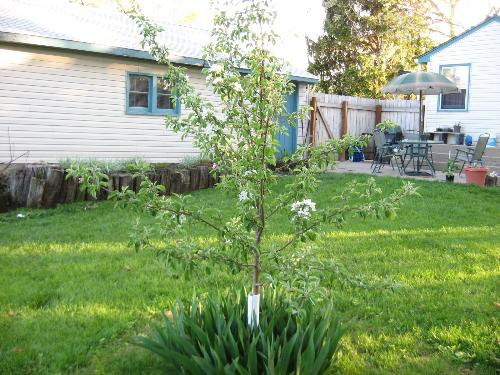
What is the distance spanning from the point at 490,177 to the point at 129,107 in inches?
307

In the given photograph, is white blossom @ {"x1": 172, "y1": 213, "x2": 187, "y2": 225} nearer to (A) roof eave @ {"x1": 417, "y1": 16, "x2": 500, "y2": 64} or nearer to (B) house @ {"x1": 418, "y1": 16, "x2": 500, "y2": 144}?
(B) house @ {"x1": 418, "y1": 16, "x2": 500, "y2": 144}

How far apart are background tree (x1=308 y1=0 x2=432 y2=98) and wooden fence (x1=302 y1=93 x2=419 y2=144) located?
4216mm

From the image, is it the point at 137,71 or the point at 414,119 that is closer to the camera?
the point at 137,71

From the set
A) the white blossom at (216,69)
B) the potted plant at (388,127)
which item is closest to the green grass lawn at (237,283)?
the potted plant at (388,127)

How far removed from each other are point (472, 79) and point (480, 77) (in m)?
0.22

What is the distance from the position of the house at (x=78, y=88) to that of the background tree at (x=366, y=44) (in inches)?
451

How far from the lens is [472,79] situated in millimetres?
13992

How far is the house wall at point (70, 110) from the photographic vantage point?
952cm

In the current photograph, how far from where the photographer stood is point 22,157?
31.8 ft

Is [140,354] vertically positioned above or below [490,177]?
below

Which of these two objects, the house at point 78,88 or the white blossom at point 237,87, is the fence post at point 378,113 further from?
the white blossom at point 237,87

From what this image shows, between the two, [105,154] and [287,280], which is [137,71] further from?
[287,280]

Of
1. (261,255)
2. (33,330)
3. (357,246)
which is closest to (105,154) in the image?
(357,246)

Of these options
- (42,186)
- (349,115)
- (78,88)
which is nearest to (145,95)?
(78,88)
